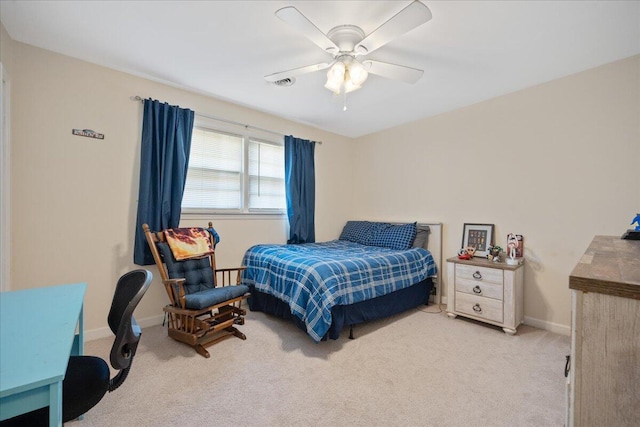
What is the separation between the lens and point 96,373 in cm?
114

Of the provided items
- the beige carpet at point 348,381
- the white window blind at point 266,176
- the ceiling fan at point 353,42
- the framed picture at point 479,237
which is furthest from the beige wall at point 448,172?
the ceiling fan at point 353,42

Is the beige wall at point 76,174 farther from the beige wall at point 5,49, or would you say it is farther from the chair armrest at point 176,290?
the chair armrest at point 176,290

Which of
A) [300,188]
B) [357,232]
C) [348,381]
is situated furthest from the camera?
[357,232]

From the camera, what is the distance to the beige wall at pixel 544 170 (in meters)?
2.35

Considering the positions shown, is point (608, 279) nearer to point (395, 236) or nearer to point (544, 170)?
point (544, 170)

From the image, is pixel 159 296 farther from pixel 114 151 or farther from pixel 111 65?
pixel 111 65

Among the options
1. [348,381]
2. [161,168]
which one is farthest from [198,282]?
[348,381]

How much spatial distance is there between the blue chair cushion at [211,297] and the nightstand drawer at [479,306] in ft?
7.18

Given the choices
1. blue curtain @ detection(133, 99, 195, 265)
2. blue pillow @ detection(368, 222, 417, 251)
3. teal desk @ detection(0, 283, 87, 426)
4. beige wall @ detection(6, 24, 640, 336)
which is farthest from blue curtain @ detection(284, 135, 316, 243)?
teal desk @ detection(0, 283, 87, 426)

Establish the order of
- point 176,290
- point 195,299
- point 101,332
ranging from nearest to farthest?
1. point 195,299
2. point 176,290
3. point 101,332

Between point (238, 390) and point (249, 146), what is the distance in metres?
2.68

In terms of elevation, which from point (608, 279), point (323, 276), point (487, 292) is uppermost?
point (608, 279)

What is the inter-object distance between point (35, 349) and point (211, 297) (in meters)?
1.47

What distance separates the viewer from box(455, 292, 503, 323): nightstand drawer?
2.64 m
